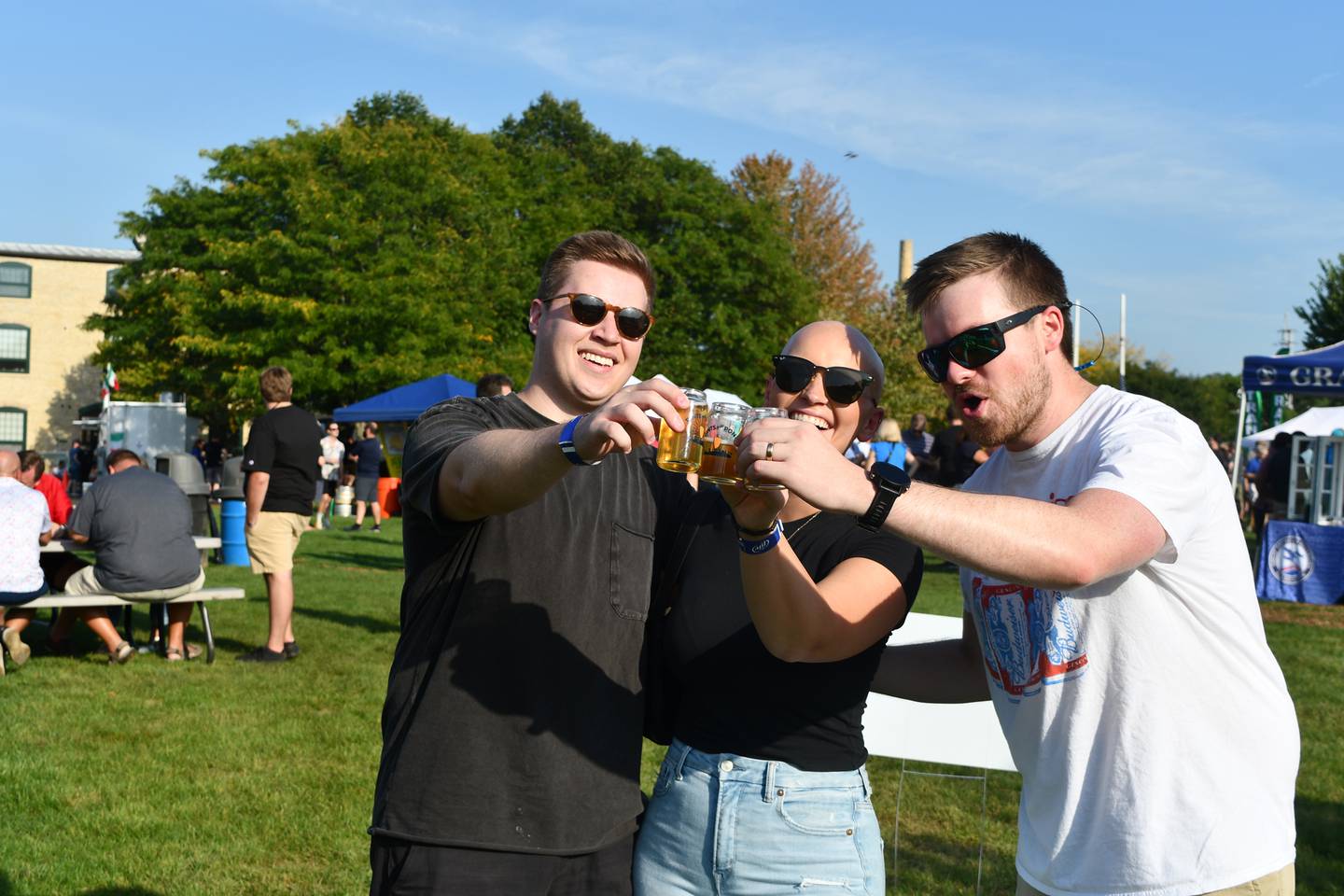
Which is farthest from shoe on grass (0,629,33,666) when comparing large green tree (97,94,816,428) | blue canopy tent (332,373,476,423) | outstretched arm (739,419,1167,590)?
large green tree (97,94,816,428)

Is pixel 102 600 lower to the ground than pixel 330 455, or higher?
lower

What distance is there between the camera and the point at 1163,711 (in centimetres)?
224

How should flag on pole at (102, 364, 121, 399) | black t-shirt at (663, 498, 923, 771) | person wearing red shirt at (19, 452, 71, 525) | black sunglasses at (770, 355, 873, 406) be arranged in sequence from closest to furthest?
black t-shirt at (663, 498, 923, 771)
black sunglasses at (770, 355, 873, 406)
person wearing red shirt at (19, 452, 71, 525)
flag on pole at (102, 364, 121, 399)

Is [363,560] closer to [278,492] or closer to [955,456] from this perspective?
[278,492]

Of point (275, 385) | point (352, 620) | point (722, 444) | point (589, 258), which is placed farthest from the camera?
point (352, 620)

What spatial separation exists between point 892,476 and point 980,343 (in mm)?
648

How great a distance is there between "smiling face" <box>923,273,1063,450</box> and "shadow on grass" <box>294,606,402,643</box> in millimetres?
9124

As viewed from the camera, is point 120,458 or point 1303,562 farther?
point 1303,562

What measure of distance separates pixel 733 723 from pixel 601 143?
4808cm

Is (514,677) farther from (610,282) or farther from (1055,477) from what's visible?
(1055,477)

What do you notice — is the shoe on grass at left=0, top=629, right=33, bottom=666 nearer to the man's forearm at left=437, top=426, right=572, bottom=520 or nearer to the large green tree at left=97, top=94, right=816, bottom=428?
the man's forearm at left=437, top=426, right=572, bottom=520

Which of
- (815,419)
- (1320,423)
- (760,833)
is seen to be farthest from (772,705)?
(1320,423)

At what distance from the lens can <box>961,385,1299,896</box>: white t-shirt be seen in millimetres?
2225

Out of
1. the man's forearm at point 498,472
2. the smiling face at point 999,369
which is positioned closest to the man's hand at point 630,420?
the man's forearm at point 498,472
